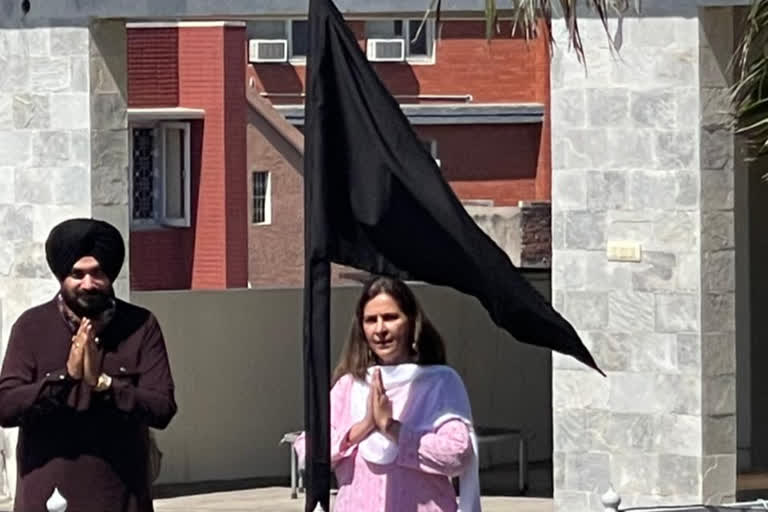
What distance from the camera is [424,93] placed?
42062 millimetres

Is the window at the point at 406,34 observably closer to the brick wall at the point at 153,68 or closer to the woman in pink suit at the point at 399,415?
the brick wall at the point at 153,68

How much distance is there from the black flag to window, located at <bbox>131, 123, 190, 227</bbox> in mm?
26871

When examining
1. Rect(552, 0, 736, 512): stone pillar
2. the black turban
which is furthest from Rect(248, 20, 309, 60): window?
the black turban

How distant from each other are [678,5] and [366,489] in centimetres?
732

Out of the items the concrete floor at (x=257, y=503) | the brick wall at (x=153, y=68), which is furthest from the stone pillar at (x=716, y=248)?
the brick wall at (x=153, y=68)

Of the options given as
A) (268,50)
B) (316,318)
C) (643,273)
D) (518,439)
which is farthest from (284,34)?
(316,318)

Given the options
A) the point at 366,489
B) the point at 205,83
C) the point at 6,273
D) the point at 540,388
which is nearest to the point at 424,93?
the point at 205,83

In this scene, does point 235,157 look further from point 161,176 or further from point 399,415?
point 399,415

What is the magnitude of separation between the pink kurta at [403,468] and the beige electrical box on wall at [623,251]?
7.03 meters

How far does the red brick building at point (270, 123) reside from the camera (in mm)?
33406

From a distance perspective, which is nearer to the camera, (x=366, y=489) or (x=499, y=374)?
(x=366, y=489)

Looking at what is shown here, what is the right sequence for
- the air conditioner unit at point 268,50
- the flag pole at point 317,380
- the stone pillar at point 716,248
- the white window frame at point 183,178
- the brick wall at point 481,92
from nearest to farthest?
the flag pole at point 317,380 → the stone pillar at point 716,248 → the white window frame at point 183,178 → the brick wall at point 481,92 → the air conditioner unit at point 268,50

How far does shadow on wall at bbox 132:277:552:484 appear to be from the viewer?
1700cm

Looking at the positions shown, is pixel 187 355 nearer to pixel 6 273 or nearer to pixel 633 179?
pixel 6 273
